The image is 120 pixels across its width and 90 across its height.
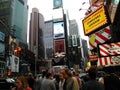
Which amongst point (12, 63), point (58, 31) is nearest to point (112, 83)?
point (12, 63)

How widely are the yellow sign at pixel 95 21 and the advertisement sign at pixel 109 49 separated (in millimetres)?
467

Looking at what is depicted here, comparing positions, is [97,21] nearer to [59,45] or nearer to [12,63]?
[12,63]

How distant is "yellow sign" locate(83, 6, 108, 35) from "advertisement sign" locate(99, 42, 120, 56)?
467 millimetres

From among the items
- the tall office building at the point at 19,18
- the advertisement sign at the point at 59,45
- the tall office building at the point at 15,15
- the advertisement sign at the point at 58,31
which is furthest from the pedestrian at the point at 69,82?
the tall office building at the point at 19,18

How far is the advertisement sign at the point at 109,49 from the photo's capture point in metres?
3.80

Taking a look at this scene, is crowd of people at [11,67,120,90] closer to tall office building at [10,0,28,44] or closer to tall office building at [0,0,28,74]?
tall office building at [0,0,28,74]

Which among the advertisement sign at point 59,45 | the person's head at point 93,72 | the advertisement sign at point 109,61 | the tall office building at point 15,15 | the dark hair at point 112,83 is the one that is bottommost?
the dark hair at point 112,83

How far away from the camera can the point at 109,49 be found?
3.85 meters

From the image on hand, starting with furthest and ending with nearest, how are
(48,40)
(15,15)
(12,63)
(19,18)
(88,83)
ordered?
(48,40)
(19,18)
(15,15)
(12,63)
(88,83)

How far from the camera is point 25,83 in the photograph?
4770 mm

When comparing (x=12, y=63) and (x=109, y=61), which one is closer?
(x=109, y=61)

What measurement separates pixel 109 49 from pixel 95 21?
0.74 metres

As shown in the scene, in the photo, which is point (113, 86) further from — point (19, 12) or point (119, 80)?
point (19, 12)

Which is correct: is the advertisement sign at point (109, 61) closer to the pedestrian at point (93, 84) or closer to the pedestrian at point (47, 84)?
the pedestrian at point (93, 84)
